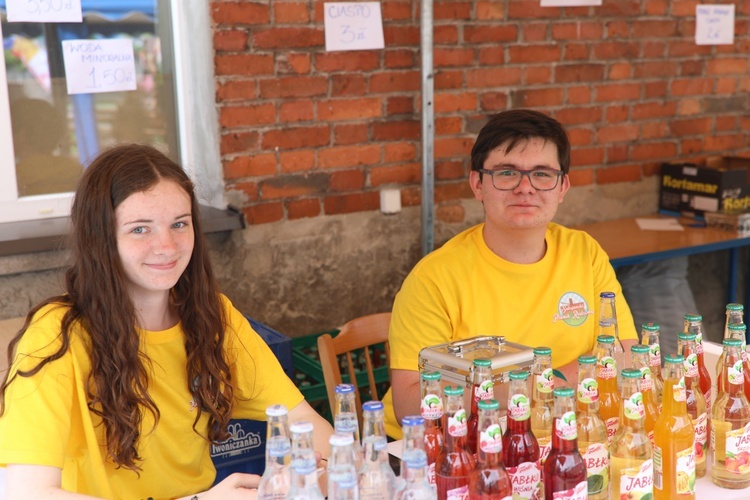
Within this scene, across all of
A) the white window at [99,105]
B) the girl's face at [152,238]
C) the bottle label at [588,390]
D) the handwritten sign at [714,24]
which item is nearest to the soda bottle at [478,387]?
the bottle label at [588,390]

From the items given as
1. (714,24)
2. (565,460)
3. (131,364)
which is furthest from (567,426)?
(714,24)

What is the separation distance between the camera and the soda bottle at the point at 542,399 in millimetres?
1317

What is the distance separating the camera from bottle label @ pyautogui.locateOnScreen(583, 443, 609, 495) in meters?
1.26

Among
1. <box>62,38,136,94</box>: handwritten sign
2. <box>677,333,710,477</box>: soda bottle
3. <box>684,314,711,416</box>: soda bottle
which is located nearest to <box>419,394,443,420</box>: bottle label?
<box>677,333,710,477</box>: soda bottle

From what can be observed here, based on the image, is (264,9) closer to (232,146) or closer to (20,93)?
(232,146)

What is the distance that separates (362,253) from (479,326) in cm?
114

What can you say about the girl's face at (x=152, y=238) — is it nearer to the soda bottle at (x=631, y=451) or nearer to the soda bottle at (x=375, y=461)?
the soda bottle at (x=375, y=461)

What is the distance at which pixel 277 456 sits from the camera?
1.17 meters

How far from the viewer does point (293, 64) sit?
2.84 metres

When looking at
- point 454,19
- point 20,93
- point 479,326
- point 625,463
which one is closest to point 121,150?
point 479,326

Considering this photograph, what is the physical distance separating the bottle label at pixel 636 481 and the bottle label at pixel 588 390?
0.36 ft

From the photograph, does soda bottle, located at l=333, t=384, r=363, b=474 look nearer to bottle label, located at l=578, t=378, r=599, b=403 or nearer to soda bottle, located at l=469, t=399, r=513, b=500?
soda bottle, located at l=469, t=399, r=513, b=500

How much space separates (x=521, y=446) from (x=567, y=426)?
0.09m

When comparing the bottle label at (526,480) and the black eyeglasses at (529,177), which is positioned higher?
the black eyeglasses at (529,177)
